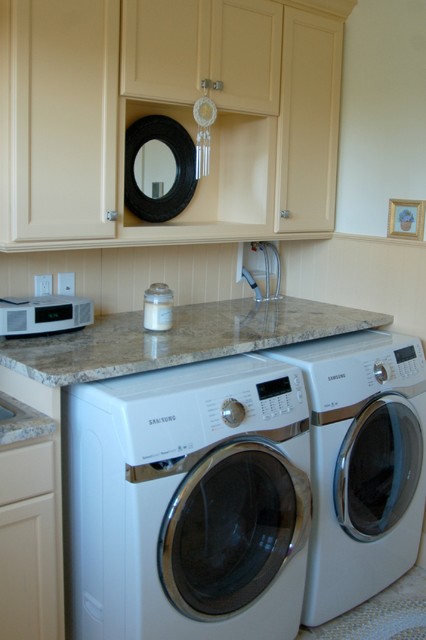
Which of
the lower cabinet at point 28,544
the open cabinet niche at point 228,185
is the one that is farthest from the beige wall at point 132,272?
the lower cabinet at point 28,544

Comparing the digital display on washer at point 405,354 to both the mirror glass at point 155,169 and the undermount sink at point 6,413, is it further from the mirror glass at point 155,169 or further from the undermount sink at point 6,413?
the undermount sink at point 6,413

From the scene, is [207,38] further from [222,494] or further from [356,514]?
[356,514]

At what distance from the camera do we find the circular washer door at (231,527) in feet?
6.75

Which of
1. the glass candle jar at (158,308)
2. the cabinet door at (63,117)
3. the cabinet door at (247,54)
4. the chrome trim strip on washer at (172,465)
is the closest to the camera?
the chrome trim strip on washer at (172,465)

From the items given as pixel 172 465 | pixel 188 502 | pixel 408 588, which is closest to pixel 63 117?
pixel 172 465

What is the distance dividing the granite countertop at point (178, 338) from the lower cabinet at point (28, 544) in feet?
0.77

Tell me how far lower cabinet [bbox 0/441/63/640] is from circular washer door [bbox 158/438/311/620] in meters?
0.34

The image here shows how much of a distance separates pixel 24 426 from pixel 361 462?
1.24 m

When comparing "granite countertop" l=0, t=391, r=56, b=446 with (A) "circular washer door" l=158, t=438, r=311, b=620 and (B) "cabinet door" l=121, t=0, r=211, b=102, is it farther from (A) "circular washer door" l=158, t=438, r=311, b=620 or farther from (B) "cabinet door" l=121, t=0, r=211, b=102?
(B) "cabinet door" l=121, t=0, r=211, b=102

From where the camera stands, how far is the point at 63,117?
2.30m

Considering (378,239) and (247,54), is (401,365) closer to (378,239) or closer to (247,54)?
(378,239)

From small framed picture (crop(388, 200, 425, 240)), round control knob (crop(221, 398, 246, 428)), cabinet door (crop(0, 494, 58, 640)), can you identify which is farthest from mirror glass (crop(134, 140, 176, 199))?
cabinet door (crop(0, 494, 58, 640))

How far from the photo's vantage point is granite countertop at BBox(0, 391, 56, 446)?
1.93 m

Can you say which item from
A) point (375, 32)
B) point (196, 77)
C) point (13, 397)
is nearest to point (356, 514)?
point (13, 397)
